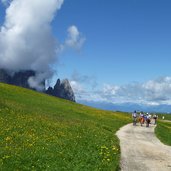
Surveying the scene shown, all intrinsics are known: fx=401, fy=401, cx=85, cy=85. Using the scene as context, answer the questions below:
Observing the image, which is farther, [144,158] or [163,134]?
[163,134]

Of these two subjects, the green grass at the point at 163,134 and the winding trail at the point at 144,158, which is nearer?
the winding trail at the point at 144,158

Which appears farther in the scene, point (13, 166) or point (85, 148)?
point (85, 148)

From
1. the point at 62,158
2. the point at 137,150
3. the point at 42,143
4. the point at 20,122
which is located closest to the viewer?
the point at 62,158

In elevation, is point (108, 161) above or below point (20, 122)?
below

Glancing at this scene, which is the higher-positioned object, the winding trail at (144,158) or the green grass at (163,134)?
the green grass at (163,134)

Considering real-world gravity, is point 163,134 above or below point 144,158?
above

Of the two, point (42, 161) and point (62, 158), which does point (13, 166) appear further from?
point (62, 158)

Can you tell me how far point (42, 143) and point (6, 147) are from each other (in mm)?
4067

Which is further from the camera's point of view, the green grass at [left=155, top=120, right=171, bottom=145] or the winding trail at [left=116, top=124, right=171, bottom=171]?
the green grass at [left=155, top=120, right=171, bottom=145]

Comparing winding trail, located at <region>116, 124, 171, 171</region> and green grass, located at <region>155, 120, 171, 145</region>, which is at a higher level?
green grass, located at <region>155, 120, 171, 145</region>

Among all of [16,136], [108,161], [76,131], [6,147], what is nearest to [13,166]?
[6,147]

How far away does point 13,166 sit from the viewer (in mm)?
19891

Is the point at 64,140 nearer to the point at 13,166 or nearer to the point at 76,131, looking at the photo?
the point at 76,131

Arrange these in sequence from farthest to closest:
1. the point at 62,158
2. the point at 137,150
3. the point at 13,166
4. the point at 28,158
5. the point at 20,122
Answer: the point at 20,122 → the point at 137,150 → the point at 62,158 → the point at 28,158 → the point at 13,166
